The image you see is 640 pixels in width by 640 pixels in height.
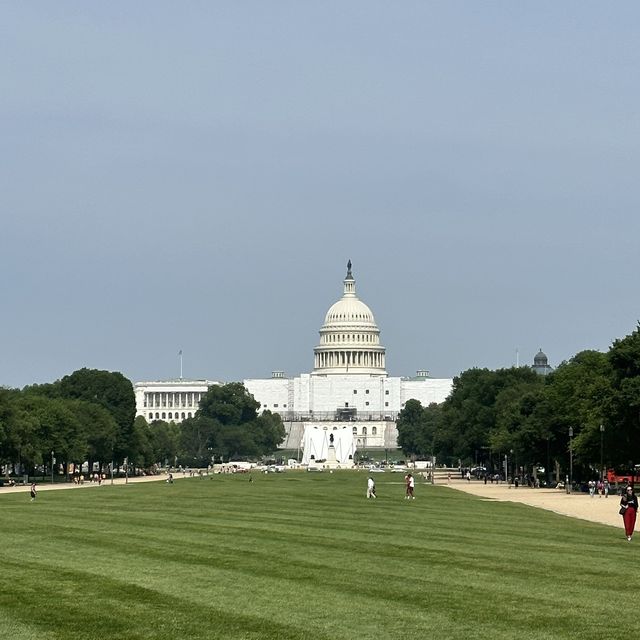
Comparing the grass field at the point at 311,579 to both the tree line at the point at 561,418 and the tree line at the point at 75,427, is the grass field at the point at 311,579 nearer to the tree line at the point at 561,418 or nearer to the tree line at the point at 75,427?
the tree line at the point at 561,418

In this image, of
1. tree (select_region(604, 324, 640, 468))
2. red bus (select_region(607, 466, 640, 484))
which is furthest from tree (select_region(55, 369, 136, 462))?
tree (select_region(604, 324, 640, 468))

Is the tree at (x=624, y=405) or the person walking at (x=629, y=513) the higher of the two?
the tree at (x=624, y=405)

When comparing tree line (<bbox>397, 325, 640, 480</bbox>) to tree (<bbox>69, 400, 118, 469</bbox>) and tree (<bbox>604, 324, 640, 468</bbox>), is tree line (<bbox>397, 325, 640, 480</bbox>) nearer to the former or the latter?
tree (<bbox>604, 324, 640, 468</bbox>)

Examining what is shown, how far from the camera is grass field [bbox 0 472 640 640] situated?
75.4ft

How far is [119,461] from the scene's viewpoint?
17700cm

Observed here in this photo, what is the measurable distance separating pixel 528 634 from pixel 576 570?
32.6 ft

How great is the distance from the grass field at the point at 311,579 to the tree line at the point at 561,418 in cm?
4980

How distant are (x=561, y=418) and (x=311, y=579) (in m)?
99.5

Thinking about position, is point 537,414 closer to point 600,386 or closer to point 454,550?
point 600,386

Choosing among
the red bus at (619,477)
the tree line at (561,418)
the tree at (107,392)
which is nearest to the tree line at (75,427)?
the tree at (107,392)

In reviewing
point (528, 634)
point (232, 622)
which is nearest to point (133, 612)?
point (232, 622)

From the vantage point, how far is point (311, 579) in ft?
95.8

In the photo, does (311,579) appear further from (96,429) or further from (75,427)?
(96,429)

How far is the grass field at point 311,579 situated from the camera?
2298cm
